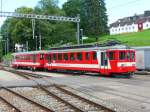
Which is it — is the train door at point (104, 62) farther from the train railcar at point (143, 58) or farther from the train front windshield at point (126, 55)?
the train railcar at point (143, 58)

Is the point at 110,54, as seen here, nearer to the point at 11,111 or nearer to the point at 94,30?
the point at 11,111

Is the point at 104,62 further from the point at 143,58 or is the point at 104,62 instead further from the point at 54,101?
the point at 54,101

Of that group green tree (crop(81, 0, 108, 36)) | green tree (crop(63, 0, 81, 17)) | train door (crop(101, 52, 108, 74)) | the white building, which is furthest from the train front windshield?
the white building

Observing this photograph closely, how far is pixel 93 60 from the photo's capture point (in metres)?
39.0

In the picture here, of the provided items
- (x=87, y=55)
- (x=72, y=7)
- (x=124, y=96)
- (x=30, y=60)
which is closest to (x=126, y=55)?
(x=87, y=55)

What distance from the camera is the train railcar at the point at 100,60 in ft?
118

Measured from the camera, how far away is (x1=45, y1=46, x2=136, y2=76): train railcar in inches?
1421

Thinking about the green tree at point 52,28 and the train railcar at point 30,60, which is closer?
the train railcar at point 30,60

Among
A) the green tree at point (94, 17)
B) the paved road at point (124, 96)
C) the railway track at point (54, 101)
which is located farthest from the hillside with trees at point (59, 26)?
the railway track at point (54, 101)

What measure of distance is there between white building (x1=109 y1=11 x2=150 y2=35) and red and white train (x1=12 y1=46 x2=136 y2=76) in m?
115

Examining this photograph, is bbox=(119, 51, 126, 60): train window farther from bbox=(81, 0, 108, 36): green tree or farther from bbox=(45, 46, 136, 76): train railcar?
bbox=(81, 0, 108, 36): green tree

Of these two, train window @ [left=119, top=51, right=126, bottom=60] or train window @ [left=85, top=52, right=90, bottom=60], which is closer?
train window @ [left=119, top=51, right=126, bottom=60]

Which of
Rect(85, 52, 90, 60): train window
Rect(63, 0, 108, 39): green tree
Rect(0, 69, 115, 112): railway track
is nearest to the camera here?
Rect(0, 69, 115, 112): railway track

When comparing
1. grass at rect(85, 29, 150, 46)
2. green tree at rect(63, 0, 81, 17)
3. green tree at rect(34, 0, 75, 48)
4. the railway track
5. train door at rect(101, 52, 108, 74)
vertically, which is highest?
green tree at rect(63, 0, 81, 17)
